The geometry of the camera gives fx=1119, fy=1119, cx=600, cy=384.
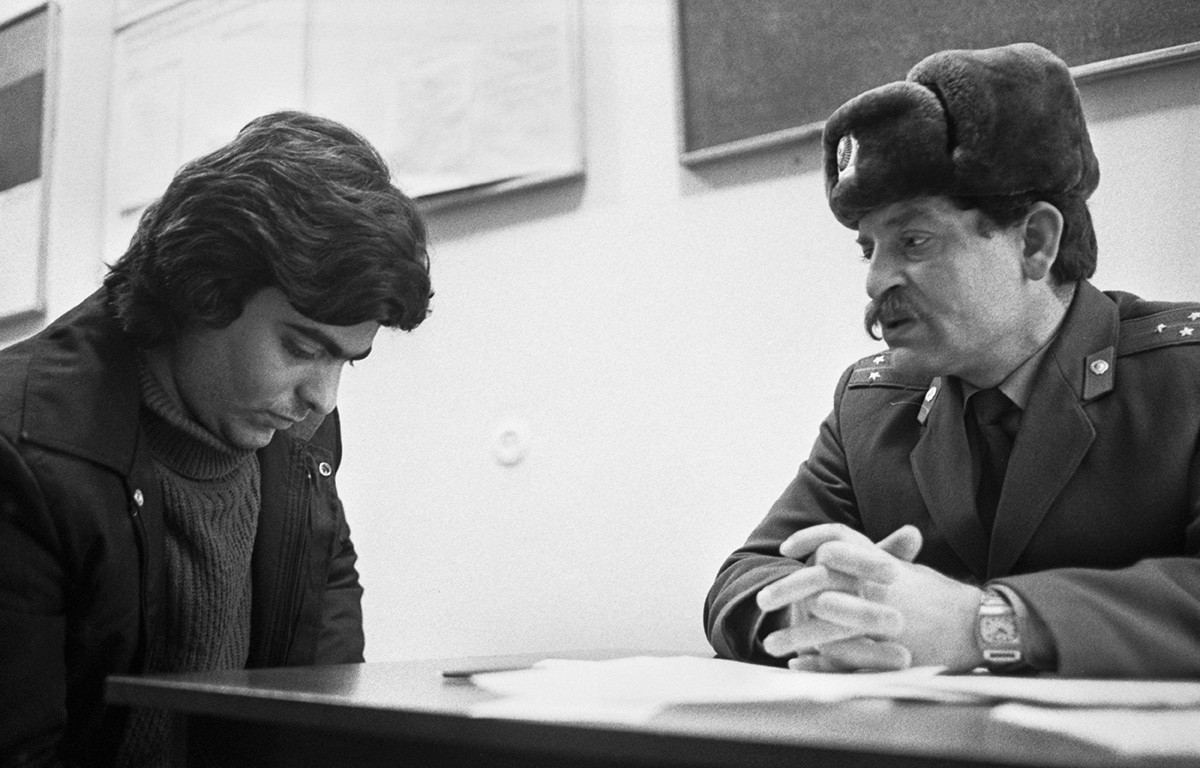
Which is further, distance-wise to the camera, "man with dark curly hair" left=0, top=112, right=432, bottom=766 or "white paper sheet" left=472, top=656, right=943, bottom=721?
"man with dark curly hair" left=0, top=112, right=432, bottom=766

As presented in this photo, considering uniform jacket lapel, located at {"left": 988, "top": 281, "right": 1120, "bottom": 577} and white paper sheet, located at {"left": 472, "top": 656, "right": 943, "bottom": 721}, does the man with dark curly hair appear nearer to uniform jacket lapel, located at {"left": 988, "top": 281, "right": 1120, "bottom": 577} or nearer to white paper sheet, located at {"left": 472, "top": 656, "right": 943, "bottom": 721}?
white paper sheet, located at {"left": 472, "top": 656, "right": 943, "bottom": 721}

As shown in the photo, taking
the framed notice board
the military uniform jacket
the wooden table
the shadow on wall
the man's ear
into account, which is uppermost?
the framed notice board

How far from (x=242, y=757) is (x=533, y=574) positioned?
0.90m

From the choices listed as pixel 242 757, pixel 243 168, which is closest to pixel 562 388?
pixel 243 168

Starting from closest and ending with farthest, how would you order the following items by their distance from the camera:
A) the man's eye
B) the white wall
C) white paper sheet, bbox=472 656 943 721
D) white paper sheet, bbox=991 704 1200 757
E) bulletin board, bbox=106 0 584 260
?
white paper sheet, bbox=991 704 1200 757, white paper sheet, bbox=472 656 943 721, the man's eye, the white wall, bulletin board, bbox=106 0 584 260

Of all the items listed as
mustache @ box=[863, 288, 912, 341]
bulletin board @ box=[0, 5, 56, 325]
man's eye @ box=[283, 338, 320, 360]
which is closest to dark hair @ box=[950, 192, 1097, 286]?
mustache @ box=[863, 288, 912, 341]

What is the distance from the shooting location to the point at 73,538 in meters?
1.08

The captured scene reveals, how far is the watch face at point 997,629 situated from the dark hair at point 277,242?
0.68 m

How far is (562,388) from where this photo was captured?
1.81 metres

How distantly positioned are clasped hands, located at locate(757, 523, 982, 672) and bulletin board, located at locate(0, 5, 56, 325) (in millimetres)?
2135

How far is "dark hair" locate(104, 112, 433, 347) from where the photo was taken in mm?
1184

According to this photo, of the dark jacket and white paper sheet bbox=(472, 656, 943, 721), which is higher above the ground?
the dark jacket

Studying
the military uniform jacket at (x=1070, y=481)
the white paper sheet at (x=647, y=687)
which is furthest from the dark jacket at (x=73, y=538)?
the military uniform jacket at (x=1070, y=481)

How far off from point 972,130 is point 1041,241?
0.51 feet
